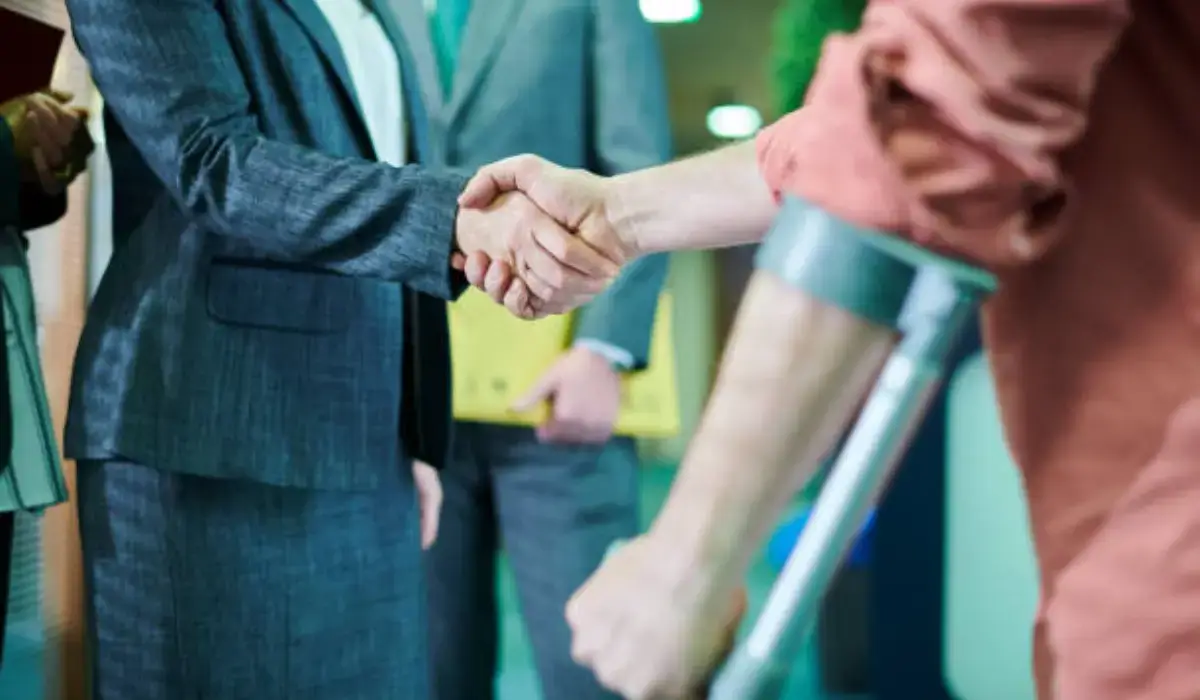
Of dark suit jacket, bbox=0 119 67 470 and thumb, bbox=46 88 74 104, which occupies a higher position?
thumb, bbox=46 88 74 104

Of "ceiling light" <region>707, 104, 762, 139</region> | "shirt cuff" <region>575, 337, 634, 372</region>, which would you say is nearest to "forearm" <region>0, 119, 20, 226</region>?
"shirt cuff" <region>575, 337, 634, 372</region>

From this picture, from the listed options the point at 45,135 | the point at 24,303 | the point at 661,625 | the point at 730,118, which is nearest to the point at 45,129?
the point at 45,135

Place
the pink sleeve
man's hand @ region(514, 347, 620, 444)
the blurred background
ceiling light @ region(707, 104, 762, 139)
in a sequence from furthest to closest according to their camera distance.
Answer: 1. ceiling light @ region(707, 104, 762, 139)
2. the blurred background
3. man's hand @ region(514, 347, 620, 444)
4. the pink sleeve

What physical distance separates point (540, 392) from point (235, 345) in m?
0.38

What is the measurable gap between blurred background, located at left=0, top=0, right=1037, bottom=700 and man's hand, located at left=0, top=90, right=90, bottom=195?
0.56ft

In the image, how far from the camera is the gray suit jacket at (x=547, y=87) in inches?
39.1

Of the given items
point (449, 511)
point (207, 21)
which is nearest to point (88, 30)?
point (207, 21)

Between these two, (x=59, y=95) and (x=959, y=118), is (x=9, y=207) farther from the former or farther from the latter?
(x=959, y=118)

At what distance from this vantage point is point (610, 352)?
1.10 m

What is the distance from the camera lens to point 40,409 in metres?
1.00

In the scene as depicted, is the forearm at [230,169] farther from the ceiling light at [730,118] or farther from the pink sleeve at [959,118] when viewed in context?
the ceiling light at [730,118]

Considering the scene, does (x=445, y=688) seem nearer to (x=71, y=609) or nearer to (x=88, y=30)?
(x=71, y=609)

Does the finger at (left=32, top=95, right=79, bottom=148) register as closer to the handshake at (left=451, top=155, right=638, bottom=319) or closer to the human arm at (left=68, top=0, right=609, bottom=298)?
the human arm at (left=68, top=0, right=609, bottom=298)

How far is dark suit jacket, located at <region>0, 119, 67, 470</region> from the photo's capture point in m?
0.95
